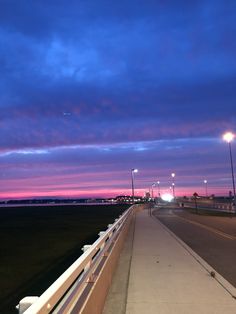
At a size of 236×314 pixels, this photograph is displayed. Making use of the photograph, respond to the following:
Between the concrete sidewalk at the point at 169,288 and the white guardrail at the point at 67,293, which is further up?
Answer: the white guardrail at the point at 67,293

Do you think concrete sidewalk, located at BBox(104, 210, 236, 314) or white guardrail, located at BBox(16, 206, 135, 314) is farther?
concrete sidewalk, located at BBox(104, 210, 236, 314)

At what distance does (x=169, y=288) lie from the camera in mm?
9531

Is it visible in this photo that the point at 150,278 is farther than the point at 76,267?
Yes

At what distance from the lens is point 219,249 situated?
57.2 feet

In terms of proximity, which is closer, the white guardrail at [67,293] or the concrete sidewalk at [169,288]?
the white guardrail at [67,293]

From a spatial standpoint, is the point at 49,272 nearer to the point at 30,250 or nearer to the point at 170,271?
the point at 170,271

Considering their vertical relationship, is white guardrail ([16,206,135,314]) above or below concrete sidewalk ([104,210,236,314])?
above

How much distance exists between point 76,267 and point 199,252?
1149cm

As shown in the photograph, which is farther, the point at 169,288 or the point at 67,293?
the point at 169,288

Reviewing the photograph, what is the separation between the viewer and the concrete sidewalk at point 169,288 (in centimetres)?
784

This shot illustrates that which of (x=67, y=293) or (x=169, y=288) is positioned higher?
(x=67, y=293)

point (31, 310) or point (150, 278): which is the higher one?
point (31, 310)

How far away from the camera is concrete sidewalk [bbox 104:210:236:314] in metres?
7.84

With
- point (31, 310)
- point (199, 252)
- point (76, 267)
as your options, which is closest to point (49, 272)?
point (199, 252)
